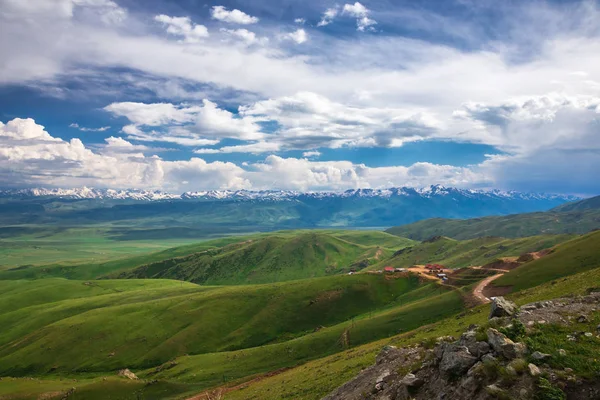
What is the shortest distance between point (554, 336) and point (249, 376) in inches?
Answer: 2642

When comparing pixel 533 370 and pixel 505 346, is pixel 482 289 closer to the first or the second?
pixel 505 346

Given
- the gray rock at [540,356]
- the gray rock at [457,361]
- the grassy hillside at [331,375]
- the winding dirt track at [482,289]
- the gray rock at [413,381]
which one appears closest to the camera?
the gray rock at [540,356]

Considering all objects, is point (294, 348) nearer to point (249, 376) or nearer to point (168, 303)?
point (249, 376)

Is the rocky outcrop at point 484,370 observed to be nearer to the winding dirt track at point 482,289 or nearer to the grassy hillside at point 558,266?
the winding dirt track at point 482,289

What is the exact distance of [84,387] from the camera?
256 feet

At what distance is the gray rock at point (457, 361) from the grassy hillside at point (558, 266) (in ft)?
255

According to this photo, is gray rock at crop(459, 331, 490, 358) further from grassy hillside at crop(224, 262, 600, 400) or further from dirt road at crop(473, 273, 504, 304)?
dirt road at crop(473, 273, 504, 304)

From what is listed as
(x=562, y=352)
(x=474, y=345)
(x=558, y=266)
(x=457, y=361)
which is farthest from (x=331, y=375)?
(x=558, y=266)

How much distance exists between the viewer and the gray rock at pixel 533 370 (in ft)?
55.4

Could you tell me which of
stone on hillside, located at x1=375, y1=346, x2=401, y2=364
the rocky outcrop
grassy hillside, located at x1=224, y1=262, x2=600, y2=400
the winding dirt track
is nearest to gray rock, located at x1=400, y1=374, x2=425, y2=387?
the rocky outcrop

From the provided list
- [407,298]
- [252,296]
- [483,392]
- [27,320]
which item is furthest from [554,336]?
[27,320]

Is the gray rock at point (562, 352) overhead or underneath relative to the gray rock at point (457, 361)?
overhead

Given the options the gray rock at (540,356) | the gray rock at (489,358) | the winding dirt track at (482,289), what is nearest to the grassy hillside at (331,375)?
the winding dirt track at (482,289)

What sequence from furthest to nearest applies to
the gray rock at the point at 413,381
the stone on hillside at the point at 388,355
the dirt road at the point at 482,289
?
the dirt road at the point at 482,289
the stone on hillside at the point at 388,355
the gray rock at the point at 413,381
